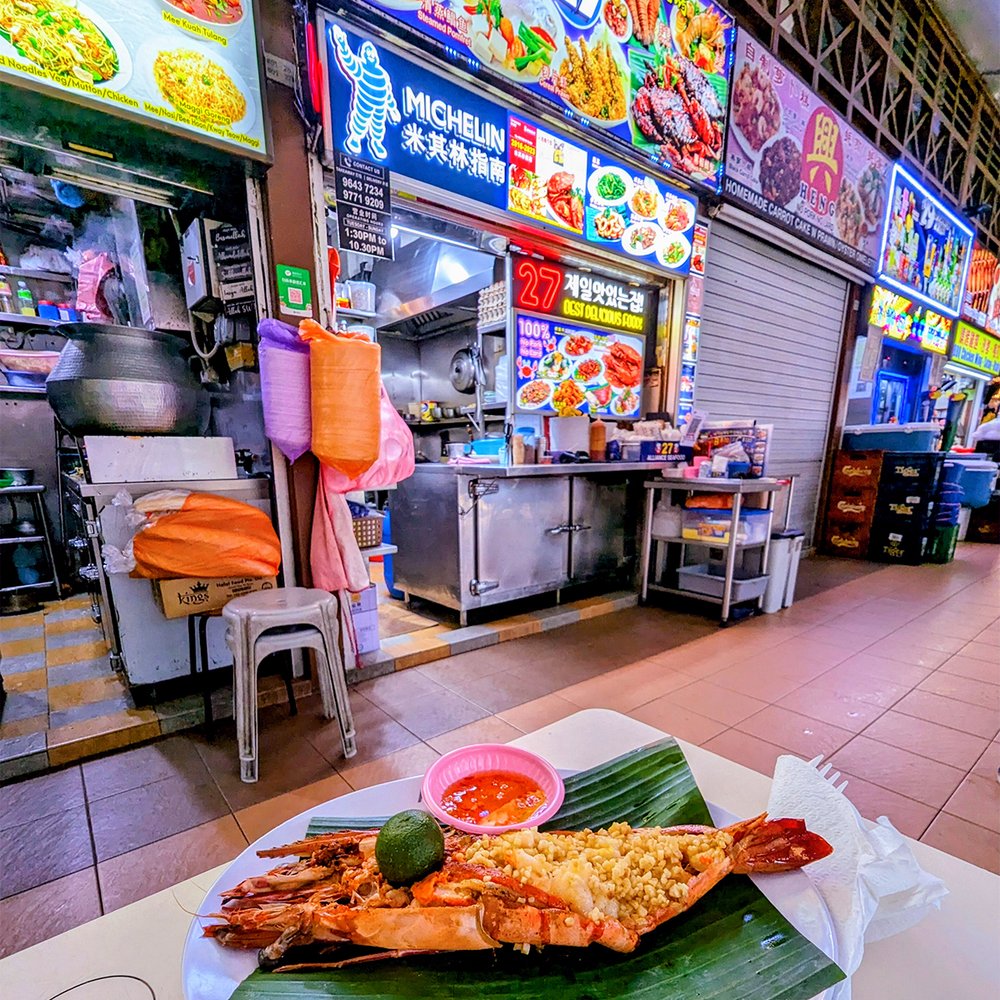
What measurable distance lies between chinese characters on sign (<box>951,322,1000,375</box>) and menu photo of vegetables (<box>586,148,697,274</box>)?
7.74m

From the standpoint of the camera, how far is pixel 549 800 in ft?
2.71

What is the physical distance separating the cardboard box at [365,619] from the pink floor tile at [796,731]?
2.15 metres

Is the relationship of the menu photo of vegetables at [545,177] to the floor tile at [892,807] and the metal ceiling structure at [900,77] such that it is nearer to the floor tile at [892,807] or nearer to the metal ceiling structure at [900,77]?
the metal ceiling structure at [900,77]

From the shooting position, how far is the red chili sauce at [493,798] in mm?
799

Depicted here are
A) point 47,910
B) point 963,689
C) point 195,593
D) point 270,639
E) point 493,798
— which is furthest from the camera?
point 963,689

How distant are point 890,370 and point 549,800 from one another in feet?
34.2

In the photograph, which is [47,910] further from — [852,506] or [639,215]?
[852,506]

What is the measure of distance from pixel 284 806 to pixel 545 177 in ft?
13.5

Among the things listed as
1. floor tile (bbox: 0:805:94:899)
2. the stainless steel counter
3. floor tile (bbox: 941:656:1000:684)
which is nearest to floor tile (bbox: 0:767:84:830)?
floor tile (bbox: 0:805:94:899)

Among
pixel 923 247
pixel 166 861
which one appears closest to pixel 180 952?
pixel 166 861

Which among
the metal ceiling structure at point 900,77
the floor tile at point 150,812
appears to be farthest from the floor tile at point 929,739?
the metal ceiling structure at point 900,77

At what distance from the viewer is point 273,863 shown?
670 millimetres

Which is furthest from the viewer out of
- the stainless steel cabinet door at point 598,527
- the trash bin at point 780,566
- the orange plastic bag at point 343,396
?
the trash bin at point 780,566

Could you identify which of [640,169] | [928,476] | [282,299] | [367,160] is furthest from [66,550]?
[928,476]
